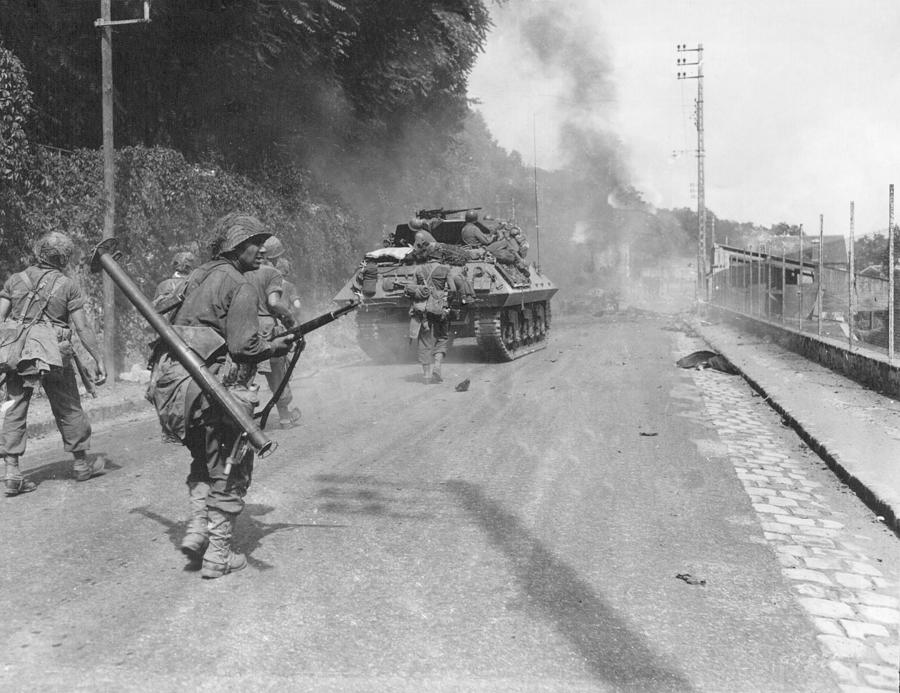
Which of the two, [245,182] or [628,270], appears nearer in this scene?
[245,182]

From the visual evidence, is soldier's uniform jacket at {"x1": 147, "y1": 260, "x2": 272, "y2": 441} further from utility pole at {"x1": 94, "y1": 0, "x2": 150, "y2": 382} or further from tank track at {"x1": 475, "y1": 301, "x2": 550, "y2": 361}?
tank track at {"x1": 475, "y1": 301, "x2": 550, "y2": 361}

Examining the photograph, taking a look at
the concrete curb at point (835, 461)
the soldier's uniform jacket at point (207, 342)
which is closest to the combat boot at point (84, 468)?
the soldier's uniform jacket at point (207, 342)

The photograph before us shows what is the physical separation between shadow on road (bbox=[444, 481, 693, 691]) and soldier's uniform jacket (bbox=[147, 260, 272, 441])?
1.49m

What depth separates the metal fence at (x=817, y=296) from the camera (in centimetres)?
1032

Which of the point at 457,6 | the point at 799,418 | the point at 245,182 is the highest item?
the point at 457,6

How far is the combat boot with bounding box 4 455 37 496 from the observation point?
216 inches

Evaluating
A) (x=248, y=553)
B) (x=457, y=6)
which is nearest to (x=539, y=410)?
(x=248, y=553)

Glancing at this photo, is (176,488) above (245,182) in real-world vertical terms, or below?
below

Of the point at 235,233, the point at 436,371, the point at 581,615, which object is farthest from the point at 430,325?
the point at 581,615

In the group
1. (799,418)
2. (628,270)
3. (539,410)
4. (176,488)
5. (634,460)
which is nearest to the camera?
(176,488)

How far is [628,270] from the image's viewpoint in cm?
6631

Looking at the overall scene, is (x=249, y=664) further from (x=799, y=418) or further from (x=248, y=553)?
(x=799, y=418)

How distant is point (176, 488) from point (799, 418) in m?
5.50

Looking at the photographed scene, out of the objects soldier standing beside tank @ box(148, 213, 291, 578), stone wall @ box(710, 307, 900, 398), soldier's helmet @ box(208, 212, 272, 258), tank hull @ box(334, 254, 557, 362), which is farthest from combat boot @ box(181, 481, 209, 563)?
tank hull @ box(334, 254, 557, 362)
